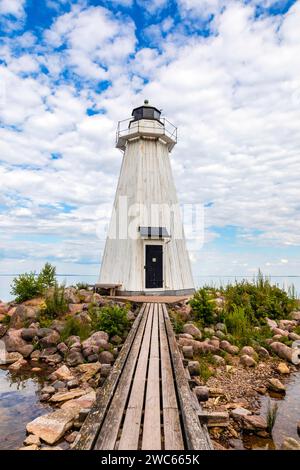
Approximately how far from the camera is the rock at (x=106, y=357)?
7367 millimetres

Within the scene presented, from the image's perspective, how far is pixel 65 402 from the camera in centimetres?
568

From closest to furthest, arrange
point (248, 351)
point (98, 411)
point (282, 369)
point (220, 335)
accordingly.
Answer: point (98, 411) → point (282, 369) → point (248, 351) → point (220, 335)

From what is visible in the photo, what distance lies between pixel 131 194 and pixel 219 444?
13501mm

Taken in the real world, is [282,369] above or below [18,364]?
above

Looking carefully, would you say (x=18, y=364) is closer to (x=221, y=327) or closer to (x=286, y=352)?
(x=221, y=327)

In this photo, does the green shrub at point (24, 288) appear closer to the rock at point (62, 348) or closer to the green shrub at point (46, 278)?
the green shrub at point (46, 278)

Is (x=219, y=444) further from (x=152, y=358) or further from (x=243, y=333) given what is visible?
(x=243, y=333)

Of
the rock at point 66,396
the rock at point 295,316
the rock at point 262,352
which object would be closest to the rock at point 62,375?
the rock at point 66,396

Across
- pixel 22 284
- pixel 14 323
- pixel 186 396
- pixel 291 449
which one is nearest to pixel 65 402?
pixel 186 396

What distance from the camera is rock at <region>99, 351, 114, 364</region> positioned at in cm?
737

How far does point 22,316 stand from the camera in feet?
35.5

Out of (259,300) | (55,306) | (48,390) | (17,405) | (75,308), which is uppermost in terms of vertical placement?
(259,300)

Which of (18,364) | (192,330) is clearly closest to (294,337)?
(192,330)

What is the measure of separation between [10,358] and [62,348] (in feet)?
4.85
